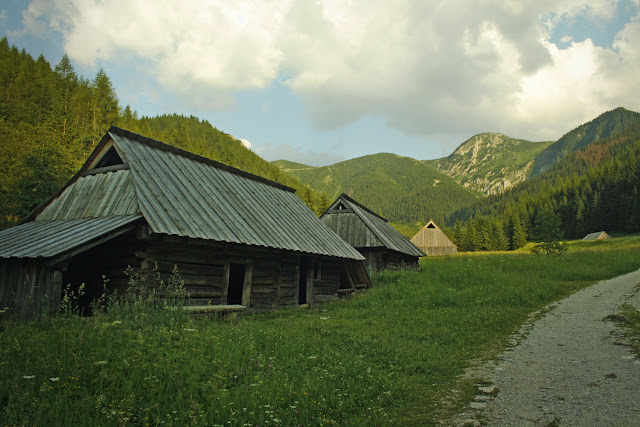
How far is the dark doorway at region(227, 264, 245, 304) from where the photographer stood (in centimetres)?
1578

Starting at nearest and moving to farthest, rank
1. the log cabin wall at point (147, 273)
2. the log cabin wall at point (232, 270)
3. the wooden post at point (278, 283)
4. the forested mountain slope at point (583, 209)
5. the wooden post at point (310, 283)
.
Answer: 1. the log cabin wall at point (147, 273)
2. the log cabin wall at point (232, 270)
3. the wooden post at point (278, 283)
4. the wooden post at point (310, 283)
5. the forested mountain slope at point (583, 209)

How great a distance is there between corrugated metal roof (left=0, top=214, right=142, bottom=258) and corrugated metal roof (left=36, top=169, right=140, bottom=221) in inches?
14.4

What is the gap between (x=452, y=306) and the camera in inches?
560

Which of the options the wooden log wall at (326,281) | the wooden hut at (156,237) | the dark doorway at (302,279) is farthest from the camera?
the wooden log wall at (326,281)

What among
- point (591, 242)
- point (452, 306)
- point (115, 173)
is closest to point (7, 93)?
point (115, 173)

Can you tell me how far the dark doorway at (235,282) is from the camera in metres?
15.8

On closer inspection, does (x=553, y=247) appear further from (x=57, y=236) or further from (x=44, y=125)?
(x=44, y=125)

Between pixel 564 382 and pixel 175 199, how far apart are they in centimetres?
1059

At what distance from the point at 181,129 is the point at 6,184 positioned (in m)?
56.8

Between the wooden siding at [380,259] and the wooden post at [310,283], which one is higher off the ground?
the wooden siding at [380,259]

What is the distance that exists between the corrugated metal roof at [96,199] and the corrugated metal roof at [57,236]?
37 centimetres

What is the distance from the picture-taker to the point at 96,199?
469 inches

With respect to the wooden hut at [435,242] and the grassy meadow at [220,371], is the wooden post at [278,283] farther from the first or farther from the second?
the wooden hut at [435,242]

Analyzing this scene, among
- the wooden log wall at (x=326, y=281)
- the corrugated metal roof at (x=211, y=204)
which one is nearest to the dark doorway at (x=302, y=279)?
the wooden log wall at (x=326, y=281)
